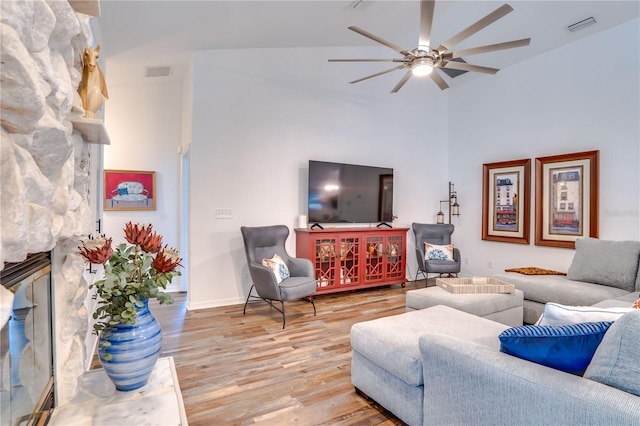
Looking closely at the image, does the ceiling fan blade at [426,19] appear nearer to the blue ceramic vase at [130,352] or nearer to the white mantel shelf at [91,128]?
the white mantel shelf at [91,128]

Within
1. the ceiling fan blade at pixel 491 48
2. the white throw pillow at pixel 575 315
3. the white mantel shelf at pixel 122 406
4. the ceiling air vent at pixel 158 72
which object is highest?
the ceiling air vent at pixel 158 72

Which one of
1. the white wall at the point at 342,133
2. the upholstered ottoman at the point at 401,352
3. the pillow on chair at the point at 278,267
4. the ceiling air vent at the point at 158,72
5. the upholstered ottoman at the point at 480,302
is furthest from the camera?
the ceiling air vent at the point at 158,72

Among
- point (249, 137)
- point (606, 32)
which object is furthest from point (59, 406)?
point (606, 32)

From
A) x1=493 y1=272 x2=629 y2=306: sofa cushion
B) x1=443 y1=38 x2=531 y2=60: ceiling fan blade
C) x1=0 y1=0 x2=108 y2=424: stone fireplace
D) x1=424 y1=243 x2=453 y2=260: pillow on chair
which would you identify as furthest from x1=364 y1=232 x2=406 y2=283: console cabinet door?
x1=0 y1=0 x2=108 y2=424: stone fireplace

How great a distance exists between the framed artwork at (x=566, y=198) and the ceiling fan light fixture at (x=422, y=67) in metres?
2.74

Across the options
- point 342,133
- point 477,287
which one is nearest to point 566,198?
point 477,287

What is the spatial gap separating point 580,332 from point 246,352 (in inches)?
95.2

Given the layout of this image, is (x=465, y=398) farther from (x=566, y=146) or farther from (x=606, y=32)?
(x=606, y=32)

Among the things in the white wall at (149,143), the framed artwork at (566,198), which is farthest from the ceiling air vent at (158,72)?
the framed artwork at (566,198)

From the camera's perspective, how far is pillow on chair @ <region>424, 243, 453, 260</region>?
5.19 meters

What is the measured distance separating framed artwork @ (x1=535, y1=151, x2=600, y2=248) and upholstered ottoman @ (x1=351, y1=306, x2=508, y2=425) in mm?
3016

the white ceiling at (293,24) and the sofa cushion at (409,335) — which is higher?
the white ceiling at (293,24)

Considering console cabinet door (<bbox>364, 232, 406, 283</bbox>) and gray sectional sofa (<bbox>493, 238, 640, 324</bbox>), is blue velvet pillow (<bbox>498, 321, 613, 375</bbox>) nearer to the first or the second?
gray sectional sofa (<bbox>493, 238, 640, 324</bbox>)

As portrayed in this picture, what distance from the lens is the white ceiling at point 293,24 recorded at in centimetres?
325
